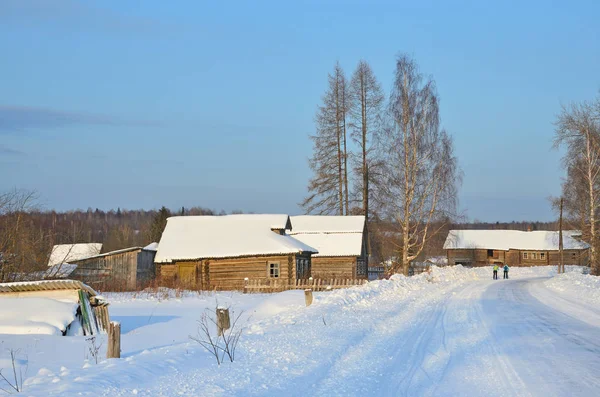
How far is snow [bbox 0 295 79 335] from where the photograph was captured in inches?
635

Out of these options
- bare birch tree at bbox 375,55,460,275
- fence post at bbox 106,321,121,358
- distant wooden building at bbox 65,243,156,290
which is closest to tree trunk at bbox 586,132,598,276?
bare birch tree at bbox 375,55,460,275

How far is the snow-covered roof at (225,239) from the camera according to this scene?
136 feet

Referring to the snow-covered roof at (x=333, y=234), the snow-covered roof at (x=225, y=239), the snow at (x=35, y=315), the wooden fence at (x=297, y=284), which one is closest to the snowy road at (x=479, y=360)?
the snow at (x=35, y=315)

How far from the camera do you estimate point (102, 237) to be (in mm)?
127562

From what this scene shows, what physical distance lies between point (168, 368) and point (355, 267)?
41.8 meters

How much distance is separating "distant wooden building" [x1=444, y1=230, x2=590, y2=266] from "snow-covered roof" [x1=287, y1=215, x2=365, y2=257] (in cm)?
4081

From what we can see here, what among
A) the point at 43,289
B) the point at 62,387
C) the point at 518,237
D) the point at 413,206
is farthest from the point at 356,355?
the point at 518,237

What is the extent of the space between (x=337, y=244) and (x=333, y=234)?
116cm

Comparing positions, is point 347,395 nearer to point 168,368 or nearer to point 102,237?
point 168,368

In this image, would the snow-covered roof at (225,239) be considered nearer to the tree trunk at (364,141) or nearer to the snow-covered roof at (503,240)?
the tree trunk at (364,141)

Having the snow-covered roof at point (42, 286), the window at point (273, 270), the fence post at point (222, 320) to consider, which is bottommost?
the window at point (273, 270)

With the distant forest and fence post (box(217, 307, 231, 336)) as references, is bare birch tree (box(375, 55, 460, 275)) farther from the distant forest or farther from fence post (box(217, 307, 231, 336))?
fence post (box(217, 307, 231, 336))

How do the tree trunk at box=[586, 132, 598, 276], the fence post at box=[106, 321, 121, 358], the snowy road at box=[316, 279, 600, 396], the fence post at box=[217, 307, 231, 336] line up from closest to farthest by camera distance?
the snowy road at box=[316, 279, 600, 396] < the fence post at box=[106, 321, 121, 358] < the fence post at box=[217, 307, 231, 336] < the tree trunk at box=[586, 132, 598, 276]

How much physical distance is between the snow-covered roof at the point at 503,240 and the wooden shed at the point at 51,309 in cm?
7436
